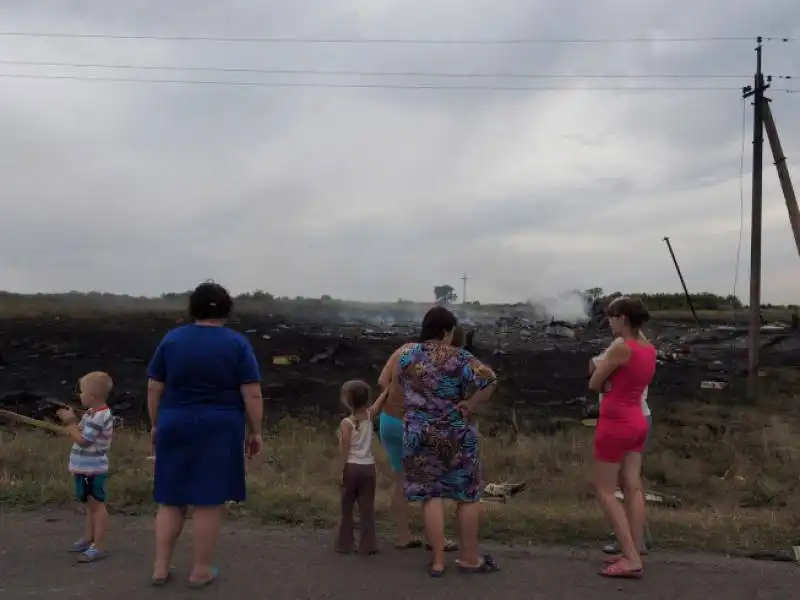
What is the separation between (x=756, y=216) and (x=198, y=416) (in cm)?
1513

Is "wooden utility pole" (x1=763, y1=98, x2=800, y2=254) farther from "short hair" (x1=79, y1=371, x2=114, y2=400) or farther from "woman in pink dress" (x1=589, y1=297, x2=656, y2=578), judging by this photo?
"short hair" (x1=79, y1=371, x2=114, y2=400)

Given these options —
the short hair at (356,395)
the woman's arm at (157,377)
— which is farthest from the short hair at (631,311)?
the woman's arm at (157,377)

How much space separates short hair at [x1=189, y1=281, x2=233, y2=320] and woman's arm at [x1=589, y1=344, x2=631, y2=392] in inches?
85.6

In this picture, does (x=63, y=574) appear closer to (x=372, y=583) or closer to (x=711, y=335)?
(x=372, y=583)

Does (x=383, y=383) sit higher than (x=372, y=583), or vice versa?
(x=383, y=383)

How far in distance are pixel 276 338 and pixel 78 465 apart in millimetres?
24069

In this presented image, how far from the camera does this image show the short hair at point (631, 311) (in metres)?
4.52

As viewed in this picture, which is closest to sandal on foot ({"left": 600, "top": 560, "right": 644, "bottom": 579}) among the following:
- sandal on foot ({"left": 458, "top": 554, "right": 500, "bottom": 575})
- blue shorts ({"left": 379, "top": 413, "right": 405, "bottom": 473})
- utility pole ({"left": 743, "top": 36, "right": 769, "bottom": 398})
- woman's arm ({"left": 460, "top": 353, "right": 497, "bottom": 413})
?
sandal on foot ({"left": 458, "top": 554, "right": 500, "bottom": 575})

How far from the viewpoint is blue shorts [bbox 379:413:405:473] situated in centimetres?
485

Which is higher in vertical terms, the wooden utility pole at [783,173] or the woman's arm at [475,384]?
the wooden utility pole at [783,173]

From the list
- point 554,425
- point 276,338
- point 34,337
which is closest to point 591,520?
point 554,425

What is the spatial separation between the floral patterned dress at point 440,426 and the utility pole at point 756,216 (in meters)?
12.8

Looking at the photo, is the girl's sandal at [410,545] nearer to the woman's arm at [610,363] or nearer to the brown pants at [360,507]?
the brown pants at [360,507]

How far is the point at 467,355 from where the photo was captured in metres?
4.48
